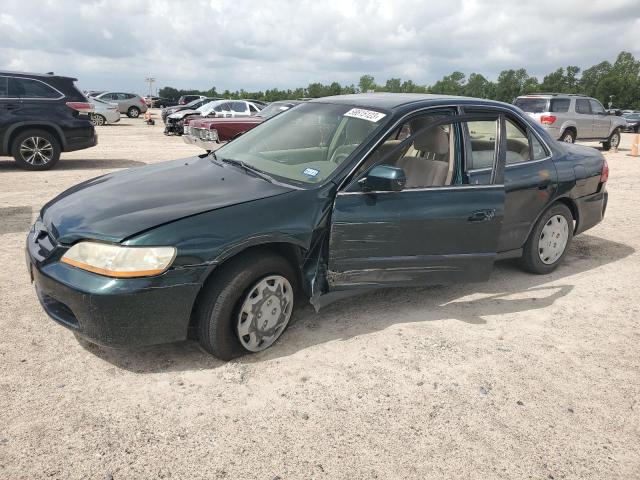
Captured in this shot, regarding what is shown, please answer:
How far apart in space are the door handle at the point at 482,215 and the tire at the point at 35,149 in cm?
900

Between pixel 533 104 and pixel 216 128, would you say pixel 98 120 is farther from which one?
pixel 533 104

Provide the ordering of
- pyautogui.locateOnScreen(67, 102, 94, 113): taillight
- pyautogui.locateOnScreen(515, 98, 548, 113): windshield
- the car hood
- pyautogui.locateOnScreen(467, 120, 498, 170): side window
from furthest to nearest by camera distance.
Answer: pyautogui.locateOnScreen(515, 98, 548, 113): windshield → pyautogui.locateOnScreen(67, 102, 94, 113): taillight → pyautogui.locateOnScreen(467, 120, 498, 170): side window → the car hood

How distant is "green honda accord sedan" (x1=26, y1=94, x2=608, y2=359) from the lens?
2768 millimetres

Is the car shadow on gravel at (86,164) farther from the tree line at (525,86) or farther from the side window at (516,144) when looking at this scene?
the tree line at (525,86)

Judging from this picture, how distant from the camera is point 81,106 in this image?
10195mm

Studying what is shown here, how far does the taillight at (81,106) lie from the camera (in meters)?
10.0

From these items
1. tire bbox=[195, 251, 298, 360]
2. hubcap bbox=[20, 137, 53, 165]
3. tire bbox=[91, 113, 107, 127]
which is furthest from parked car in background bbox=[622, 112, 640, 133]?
tire bbox=[195, 251, 298, 360]

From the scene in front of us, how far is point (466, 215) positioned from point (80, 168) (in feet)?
29.9

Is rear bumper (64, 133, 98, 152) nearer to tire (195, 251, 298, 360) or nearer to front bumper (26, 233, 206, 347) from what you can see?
front bumper (26, 233, 206, 347)

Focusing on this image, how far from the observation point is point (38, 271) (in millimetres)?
2957

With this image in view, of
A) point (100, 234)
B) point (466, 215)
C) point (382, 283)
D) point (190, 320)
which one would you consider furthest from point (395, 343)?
point (100, 234)

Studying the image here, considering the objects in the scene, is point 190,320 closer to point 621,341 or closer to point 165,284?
point 165,284

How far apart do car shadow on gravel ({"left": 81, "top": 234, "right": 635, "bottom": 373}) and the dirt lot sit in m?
0.02

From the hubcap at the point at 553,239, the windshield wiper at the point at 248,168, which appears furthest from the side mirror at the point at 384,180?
the hubcap at the point at 553,239
